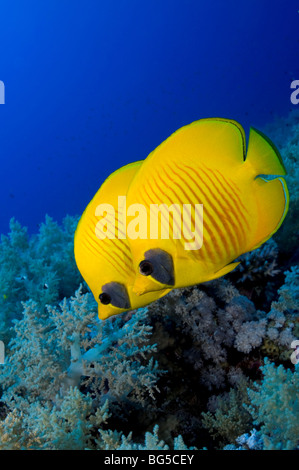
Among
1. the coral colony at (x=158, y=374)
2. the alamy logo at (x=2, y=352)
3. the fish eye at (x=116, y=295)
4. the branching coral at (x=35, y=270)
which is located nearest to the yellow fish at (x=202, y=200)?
the fish eye at (x=116, y=295)

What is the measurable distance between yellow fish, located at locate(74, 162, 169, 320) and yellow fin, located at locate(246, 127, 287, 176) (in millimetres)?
417

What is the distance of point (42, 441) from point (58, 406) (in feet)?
0.77

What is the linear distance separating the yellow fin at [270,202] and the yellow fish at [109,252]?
0.43 metres

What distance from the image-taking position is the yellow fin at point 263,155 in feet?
2.72

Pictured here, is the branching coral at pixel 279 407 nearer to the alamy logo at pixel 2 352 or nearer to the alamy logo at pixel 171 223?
the alamy logo at pixel 171 223

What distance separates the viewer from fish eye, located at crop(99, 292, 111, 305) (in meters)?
1.10

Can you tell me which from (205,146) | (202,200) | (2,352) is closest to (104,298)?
(202,200)

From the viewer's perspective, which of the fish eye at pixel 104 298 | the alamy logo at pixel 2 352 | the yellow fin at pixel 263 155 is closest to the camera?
the yellow fin at pixel 263 155

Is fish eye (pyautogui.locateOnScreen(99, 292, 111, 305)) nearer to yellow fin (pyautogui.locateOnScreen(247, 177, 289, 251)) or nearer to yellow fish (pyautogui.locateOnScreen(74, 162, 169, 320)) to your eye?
yellow fish (pyautogui.locateOnScreen(74, 162, 169, 320))

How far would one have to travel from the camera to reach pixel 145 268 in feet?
2.87

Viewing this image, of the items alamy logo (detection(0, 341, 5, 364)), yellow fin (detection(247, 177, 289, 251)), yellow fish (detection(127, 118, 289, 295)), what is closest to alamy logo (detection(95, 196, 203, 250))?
yellow fish (detection(127, 118, 289, 295))

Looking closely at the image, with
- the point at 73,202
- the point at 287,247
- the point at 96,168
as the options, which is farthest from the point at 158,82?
the point at 287,247

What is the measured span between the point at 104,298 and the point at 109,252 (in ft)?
0.51
